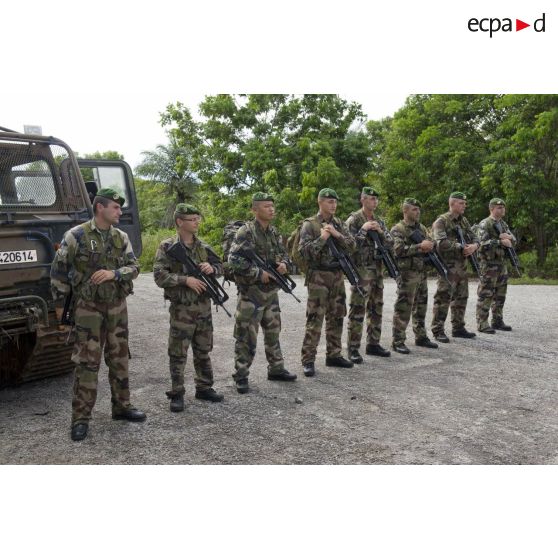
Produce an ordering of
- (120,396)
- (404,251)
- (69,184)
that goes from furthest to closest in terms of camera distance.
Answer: (404,251)
(69,184)
(120,396)

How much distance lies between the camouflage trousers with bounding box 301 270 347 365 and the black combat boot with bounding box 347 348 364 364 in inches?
18.6

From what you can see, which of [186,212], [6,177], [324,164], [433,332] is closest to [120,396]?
[186,212]

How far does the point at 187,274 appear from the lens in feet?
15.6

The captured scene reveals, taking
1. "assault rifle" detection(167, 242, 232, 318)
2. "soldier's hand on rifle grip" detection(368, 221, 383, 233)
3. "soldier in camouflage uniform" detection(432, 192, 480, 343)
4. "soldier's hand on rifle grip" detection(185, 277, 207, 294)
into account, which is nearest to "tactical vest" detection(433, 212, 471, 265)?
"soldier in camouflage uniform" detection(432, 192, 480, 343)

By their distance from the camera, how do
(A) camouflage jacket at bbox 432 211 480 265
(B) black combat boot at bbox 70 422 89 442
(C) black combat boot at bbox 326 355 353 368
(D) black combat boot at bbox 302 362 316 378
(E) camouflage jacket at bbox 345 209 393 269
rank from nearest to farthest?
(B) black combat boot at bbox 70 422 89 442 → (D) black combat boot at bbox 302 362 316 378 → (C) black combat boot at bbox 326 355 353 368 → (E) camouflage jacket at bbox 345 209 393 269 → (A) camouflage jacket at bbox 432 211 480 265

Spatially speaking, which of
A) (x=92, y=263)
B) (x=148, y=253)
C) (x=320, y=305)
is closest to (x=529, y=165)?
(x=320, y=305)

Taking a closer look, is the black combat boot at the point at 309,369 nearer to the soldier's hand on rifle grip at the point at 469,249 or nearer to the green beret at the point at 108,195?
the green beret at the point at 108,195

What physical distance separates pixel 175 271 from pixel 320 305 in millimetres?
1661

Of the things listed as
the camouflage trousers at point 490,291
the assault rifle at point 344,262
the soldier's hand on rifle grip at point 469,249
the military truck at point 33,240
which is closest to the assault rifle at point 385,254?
the assault rifle at point 344,262

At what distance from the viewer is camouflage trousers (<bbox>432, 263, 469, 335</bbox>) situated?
7355 mm

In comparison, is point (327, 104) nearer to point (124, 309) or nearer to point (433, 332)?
point (433, 332)

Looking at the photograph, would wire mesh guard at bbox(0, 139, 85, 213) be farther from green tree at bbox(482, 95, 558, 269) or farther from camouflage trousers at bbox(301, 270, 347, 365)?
→ green tree at bbox(482, 95, 558, 269)

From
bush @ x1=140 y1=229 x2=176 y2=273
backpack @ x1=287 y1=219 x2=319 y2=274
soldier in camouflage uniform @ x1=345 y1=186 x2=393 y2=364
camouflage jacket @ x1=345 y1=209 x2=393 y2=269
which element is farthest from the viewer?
bush @ x1=140 y1=229 x2=176 y2=273

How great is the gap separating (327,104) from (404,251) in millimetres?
11960
